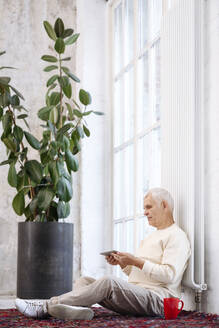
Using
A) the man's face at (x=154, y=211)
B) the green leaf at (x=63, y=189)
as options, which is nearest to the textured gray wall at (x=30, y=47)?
the green leaf at (x=63, y=189)

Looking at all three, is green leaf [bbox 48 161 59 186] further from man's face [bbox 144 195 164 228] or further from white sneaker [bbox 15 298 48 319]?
white sneaker [bbox 15 298 48 319]

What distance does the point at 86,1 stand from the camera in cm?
540

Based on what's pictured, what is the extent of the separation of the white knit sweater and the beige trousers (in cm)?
7

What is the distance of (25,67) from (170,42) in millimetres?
2187

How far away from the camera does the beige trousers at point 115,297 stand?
3004mm

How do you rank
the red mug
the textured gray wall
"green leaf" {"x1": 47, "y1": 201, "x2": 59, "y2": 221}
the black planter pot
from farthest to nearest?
the textured gray wall → "green leaf" {"x1": 47, "y1": 201, "x2": 59, "y2": 221} → the black planter pot → the red mug

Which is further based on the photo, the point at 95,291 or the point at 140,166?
the point at 140,166

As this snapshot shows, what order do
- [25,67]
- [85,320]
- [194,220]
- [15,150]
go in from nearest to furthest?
[85,320] < [194,220] < [15,150] < [25,67]

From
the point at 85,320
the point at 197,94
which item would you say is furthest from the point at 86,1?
the point at 85,320

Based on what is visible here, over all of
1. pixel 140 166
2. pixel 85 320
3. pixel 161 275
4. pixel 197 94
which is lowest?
pixel 85 320

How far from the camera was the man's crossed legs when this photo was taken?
3002 mm

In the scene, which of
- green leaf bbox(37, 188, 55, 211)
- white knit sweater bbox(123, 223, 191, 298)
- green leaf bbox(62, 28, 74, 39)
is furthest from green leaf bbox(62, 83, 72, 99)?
white knit sweater bbox(123, 223, 191, 298)

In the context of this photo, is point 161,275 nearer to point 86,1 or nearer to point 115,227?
point 115,227

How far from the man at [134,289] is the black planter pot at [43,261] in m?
1.04
